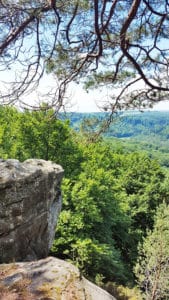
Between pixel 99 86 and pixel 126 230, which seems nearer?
pixel 99 86

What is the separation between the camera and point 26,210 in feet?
33.8

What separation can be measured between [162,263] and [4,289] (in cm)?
1421

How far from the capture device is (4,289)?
6.34 m

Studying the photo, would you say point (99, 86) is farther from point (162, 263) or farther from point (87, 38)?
point (162, 263)

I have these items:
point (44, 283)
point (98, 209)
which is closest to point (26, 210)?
point (44, 283)

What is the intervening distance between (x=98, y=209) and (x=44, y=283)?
11.9m

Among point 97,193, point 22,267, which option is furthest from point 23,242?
point 97,193

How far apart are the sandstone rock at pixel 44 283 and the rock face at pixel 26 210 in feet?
7.73

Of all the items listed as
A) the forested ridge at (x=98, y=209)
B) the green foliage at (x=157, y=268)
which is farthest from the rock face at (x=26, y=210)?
the green foliage at (x=157, y=268)

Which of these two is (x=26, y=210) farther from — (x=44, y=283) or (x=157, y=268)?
(x=157, y=268)

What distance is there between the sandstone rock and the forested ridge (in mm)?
7740

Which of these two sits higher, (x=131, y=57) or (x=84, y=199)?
(x=131, y=57)

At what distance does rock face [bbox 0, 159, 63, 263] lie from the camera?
970 centimetres

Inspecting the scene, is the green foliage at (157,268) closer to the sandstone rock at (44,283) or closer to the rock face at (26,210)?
the rock face at (26,210)
